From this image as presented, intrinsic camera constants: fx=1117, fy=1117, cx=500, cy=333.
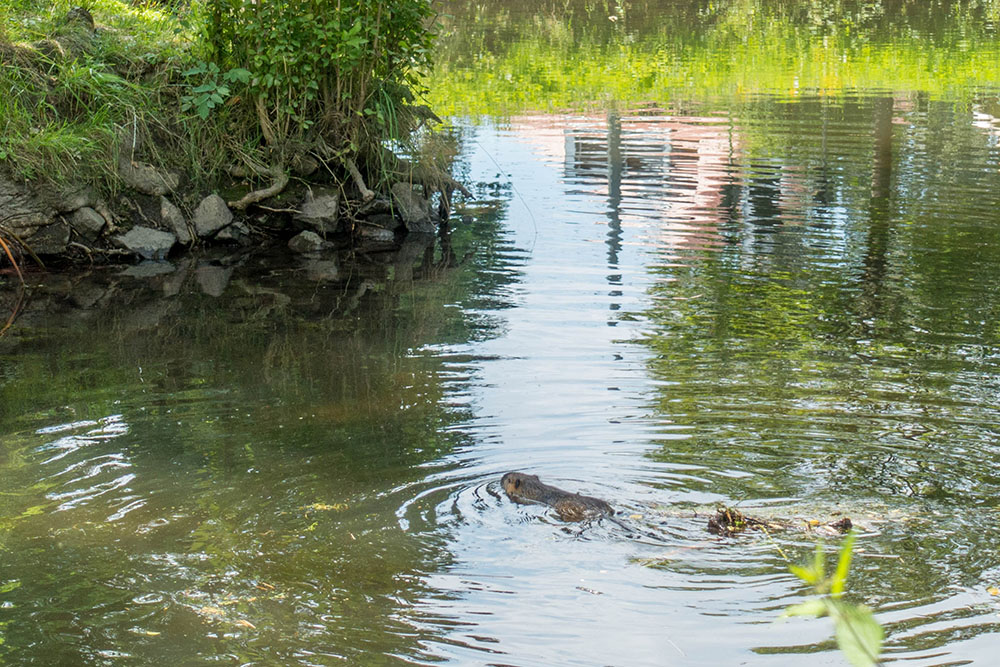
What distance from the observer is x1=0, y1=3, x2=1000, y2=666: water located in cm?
455

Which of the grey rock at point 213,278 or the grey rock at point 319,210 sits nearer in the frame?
the grey rock at point 213,278

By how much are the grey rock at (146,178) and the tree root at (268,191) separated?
0.68 m

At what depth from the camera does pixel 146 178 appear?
11320mm

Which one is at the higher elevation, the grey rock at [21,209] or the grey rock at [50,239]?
the grey rock at [21,209]

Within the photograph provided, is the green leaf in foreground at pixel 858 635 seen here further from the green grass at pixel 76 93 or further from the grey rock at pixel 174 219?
the grey rock at pixel 174 219

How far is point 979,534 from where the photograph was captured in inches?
199

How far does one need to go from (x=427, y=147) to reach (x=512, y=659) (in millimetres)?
8750

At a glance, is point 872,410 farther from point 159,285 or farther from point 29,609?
point 159,285

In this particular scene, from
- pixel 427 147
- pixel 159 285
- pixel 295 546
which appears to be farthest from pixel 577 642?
pixel 427 147

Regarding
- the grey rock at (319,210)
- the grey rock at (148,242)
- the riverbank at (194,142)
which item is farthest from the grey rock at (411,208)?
the grey rock at (148,242)

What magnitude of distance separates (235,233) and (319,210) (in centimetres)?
92

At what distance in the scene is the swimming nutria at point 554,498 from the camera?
525 centimetres

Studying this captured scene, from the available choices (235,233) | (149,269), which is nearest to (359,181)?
(235,233)

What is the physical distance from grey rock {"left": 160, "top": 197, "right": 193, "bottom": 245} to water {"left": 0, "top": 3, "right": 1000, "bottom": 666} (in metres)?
0.55
